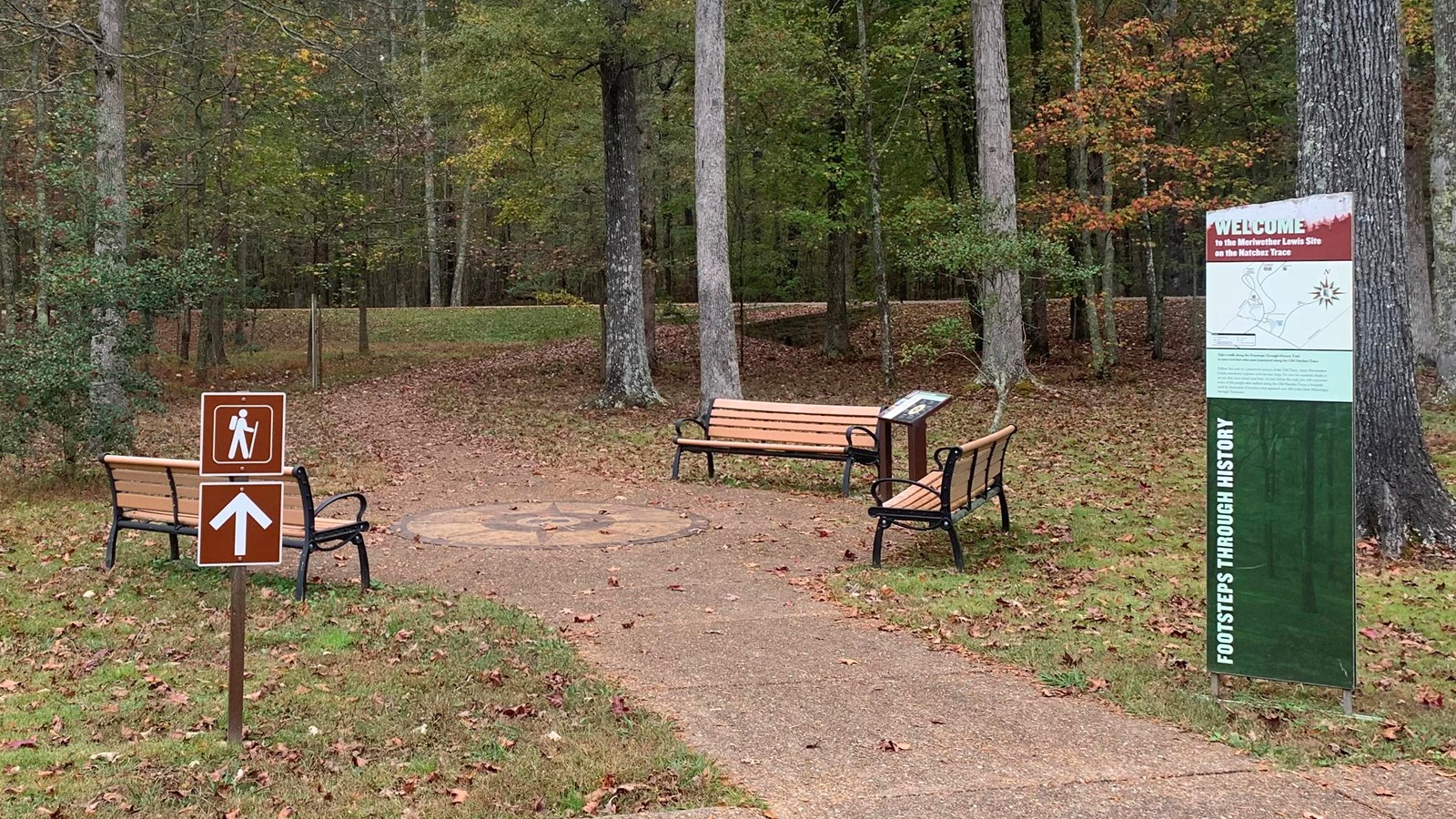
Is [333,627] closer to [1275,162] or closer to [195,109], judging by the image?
[195,109]

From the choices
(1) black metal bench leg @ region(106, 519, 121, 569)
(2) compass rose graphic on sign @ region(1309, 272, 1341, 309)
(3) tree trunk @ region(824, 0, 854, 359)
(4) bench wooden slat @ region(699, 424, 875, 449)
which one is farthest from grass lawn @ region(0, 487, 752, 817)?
(3) tree trunk @ region(824, 0, 854, 359)

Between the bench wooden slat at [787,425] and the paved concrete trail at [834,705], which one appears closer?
the paved concrete trail at [834,705]

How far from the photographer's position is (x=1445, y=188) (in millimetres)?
15820

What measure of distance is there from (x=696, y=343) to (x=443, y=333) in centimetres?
860

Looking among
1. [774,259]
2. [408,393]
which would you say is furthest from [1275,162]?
[408,393]

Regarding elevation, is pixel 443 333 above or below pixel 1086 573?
above

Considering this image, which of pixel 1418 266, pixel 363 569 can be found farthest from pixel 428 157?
pixel 363 569

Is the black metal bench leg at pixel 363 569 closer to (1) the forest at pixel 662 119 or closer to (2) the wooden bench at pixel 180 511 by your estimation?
(2) the wooden bench at pixel 180 511

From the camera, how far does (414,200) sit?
32.6 m

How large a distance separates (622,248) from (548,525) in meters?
9.55

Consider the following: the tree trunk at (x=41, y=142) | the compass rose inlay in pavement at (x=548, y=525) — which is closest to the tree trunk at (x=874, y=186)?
the compass rose inlay in pavement at (x=548, y=525)

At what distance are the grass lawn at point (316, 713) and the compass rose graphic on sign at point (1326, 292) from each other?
3.33 metres

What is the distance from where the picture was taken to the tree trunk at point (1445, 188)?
1522 centimetres

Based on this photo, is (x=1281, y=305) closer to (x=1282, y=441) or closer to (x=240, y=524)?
(x=1282, y=441)
